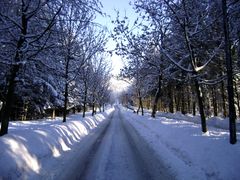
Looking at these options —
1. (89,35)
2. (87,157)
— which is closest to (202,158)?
(87,157)

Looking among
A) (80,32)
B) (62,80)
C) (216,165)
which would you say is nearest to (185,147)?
(216,165)

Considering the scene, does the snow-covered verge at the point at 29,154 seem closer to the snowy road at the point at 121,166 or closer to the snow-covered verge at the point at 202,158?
the snowy road at the point at 121,166

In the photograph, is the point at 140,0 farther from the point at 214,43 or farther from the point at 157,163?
the point at 157,163

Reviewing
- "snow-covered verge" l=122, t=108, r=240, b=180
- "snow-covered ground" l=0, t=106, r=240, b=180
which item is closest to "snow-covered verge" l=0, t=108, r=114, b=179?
"snow-covered ground" l=0, t=106, r=240, b=180

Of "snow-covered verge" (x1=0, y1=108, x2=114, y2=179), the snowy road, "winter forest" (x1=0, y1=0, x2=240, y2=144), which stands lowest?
the snowy road

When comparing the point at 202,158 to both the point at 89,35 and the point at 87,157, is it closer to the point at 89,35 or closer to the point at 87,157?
the point at 87,157

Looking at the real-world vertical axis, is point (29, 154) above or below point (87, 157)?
above

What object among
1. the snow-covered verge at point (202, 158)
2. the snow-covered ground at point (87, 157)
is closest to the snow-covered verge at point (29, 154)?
the snow-covered ground at point (87, 157)

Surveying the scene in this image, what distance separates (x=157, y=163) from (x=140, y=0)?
381 inches

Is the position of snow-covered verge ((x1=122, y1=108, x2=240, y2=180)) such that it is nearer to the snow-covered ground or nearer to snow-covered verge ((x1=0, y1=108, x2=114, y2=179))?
the snow-covered ground

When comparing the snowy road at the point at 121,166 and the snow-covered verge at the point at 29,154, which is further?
the snowy road at the point at 121,166

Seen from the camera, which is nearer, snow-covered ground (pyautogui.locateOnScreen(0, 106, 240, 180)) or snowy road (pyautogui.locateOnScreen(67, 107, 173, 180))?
snow-covered ground (pyautogui.locateOnScreen(0, 106, 240, 180))

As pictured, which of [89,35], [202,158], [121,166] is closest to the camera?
[202,158]

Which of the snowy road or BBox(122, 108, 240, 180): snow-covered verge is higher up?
BBox(122, 108, 240, 180): snow-covered verge
